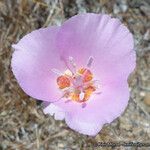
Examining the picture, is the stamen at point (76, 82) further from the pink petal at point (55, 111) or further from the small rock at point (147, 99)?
the small rock at point (147, 99)

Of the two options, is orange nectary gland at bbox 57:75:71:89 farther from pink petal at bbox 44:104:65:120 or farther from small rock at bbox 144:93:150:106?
small rock at bbox 144:93:150:106

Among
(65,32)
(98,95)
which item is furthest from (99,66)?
(65,32)

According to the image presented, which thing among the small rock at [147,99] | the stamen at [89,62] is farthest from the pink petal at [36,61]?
the small rock at [147,99]

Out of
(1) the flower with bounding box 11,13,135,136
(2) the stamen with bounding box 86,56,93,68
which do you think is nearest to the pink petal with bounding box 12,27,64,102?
(1) the flower with bounding box 11,13,135,136

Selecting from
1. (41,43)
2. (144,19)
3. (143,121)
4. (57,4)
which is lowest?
(143,121)

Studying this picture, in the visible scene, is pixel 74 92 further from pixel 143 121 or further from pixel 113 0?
pixel 113 0

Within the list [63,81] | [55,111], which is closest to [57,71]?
[63,81]
